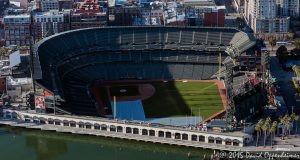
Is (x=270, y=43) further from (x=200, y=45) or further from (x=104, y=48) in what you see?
(x=104, y=48)

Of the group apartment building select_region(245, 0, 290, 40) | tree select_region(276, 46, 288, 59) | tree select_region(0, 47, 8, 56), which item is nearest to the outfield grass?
tree select_region(276, 46, 288, 59)

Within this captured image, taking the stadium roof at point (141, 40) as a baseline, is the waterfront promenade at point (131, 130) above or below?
below

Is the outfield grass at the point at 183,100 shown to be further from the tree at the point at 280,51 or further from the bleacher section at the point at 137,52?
the tree at the point at 280,51

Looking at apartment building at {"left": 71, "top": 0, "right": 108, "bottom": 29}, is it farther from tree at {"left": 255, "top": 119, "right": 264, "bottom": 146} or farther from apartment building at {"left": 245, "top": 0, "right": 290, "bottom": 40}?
tree at {"left": 255, "top": 119, "right": 264, "bottom": 146}

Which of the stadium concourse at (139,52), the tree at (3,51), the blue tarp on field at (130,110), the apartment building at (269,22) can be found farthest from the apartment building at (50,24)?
the apartment building at (269,22)

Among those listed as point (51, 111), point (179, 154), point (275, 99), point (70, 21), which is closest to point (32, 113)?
point (51, 111)

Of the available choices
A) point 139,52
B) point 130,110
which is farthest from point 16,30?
point 130,110

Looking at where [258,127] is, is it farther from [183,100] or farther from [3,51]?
[3,51]
